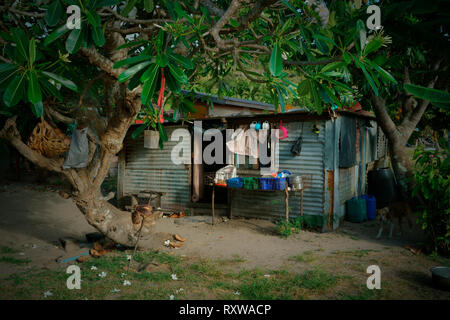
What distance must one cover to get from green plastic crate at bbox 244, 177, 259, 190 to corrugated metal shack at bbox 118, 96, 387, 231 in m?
0.60

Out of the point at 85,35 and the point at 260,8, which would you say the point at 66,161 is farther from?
the point at 260,8

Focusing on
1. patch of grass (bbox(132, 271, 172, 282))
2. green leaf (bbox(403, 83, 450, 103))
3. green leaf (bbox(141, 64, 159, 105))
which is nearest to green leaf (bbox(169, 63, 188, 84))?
green leaf (bbox(141, 64, 159, 105))

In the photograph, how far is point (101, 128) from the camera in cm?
534

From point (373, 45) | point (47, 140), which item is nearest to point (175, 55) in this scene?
point (373, 45)

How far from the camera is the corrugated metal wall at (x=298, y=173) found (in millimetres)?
7719

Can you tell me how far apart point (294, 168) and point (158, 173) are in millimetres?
4395

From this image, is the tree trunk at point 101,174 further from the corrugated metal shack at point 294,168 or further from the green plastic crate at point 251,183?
the corrugated metal shack at point 294,168

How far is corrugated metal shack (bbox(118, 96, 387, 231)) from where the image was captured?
7.66 metres

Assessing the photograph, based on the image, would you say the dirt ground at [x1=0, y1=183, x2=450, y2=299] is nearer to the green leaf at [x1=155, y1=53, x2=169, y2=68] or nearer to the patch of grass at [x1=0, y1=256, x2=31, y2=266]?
the patch of grass at [x1=0, y1=256, x2=31, y2=266]

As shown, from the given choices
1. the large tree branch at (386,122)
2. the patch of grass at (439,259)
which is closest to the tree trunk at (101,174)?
the patch of grass at (439,259)

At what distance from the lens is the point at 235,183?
8070 mm

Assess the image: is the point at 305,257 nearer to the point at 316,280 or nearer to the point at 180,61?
the point at 316,280

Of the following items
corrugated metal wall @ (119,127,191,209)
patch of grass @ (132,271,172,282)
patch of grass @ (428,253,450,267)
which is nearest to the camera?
patch of grass @ (132,271,172,282)

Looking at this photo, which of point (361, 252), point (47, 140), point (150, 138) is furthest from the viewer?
point (361, 252)
